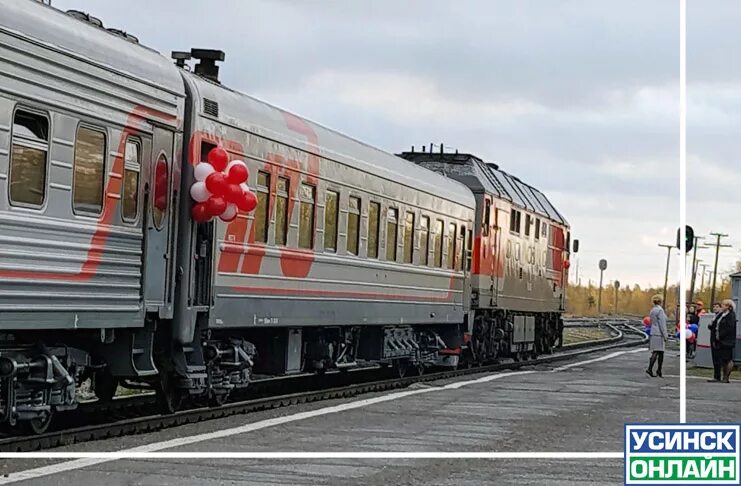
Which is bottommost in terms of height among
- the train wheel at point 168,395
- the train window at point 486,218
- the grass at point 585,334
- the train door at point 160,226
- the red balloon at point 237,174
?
the train wheel at point 168,395

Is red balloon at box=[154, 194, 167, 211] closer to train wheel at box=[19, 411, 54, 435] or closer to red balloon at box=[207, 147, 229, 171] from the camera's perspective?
red balloon at box=[207, 147, 229, 171]

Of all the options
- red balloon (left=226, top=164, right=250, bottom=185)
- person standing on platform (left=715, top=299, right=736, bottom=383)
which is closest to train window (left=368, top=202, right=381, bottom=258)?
red balloon (left=226, top=164, right=250, bottom=185)

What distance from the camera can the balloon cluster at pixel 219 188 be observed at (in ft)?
→ 45.3

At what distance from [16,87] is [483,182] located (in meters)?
17.9

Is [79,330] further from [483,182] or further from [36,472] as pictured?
[483,182]

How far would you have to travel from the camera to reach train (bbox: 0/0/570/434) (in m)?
11.1

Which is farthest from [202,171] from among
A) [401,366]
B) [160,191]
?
[401,366]

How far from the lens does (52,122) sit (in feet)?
36.9

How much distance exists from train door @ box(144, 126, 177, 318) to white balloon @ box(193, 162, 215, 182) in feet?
1.30

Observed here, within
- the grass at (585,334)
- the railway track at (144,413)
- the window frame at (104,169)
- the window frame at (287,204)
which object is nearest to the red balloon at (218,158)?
the window frame at (104,169)

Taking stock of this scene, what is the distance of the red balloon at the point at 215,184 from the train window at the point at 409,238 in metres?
8.12

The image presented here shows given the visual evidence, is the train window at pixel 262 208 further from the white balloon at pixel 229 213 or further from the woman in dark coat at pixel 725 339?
the woman in dark coat at pixel 725 339

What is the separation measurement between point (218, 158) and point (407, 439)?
3.54m

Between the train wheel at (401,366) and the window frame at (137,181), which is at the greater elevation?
the window frame at (137,181)
